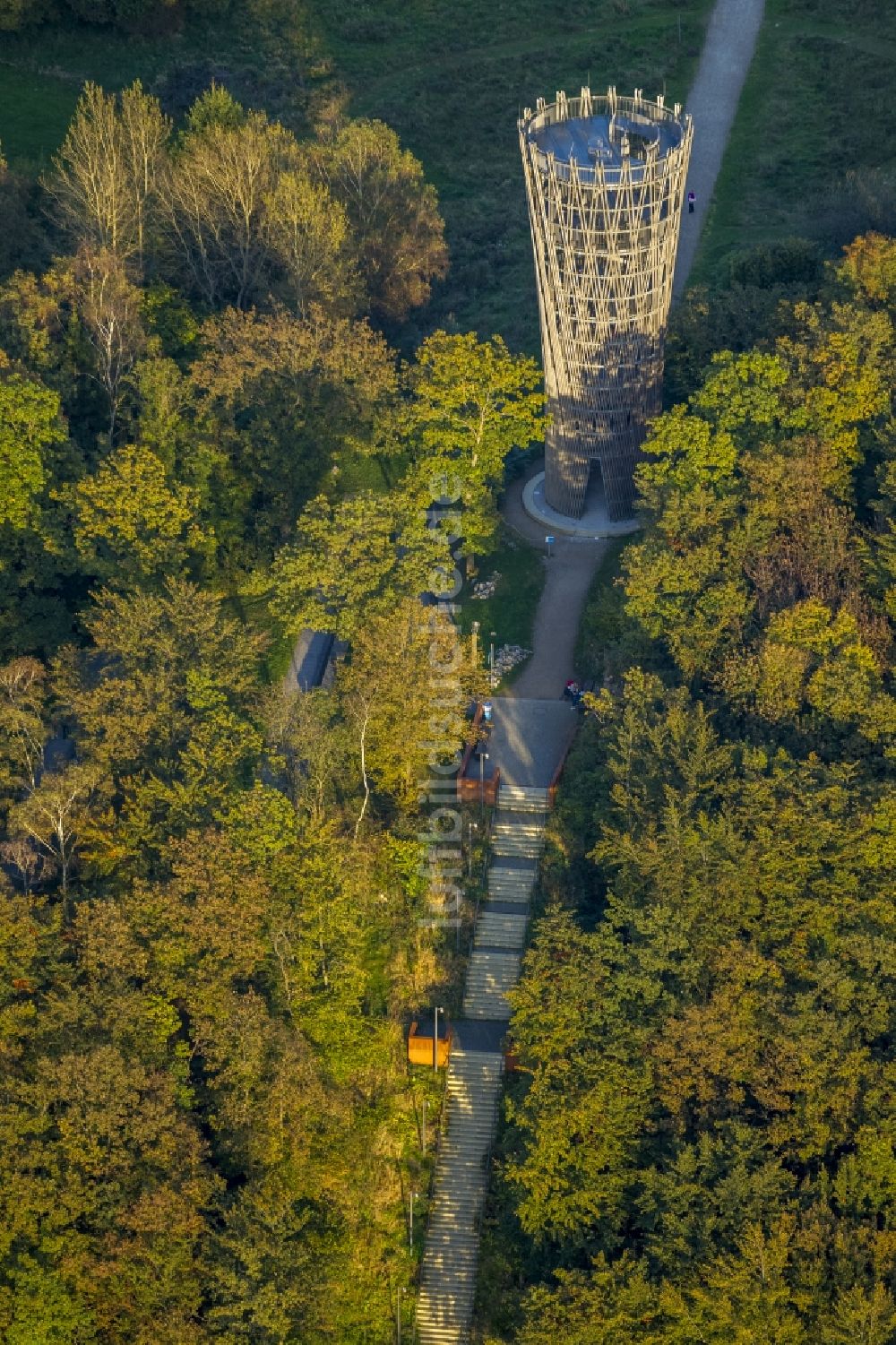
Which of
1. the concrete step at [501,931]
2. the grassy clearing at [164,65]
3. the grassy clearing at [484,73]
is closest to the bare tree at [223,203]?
the grassy clearing at [484,73]

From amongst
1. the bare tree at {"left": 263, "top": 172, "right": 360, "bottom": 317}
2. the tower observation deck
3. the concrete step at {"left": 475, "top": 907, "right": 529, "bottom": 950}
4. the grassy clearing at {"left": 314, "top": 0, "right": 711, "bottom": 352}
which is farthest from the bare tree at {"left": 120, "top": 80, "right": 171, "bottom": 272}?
the concrete step at {"left": 475, "top": 907, "right": 529, "bottom": 950}

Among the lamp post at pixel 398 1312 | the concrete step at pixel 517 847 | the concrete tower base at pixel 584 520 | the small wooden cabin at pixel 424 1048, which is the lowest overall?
the lamp post at pixel 398 1312

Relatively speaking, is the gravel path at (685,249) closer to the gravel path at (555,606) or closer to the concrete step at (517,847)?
the gravel path at (555,606)

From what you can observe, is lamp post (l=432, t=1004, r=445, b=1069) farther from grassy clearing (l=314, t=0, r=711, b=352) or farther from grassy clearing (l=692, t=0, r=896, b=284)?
grassy clearing (l=314, t=0, r=711, b=352)

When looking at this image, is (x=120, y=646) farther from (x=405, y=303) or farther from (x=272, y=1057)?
(x=405, y=303)

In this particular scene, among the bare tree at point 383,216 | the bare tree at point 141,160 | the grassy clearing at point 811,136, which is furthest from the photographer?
the bare tree at point 383,216

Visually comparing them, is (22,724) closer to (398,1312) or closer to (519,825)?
(519,825)

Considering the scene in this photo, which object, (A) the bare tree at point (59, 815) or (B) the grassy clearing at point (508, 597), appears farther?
(B) the grassy clearing at point (508, 597)
